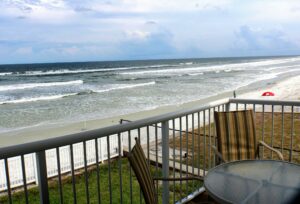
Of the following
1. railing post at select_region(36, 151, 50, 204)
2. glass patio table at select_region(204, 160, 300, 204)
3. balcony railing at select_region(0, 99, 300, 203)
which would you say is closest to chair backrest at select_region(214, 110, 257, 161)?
balcony railing at select_region(0, 99, 300, 203)

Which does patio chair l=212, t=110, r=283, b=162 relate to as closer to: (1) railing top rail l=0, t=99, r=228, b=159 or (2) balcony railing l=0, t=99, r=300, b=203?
(2) balcony railing l=0, t=99, r=300, b=203

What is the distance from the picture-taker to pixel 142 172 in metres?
1.85

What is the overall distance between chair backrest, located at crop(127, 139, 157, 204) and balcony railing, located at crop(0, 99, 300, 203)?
21cm

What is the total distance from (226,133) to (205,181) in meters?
0.96

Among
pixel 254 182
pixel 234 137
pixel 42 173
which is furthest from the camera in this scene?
pixel 234 137

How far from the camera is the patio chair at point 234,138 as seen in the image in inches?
116

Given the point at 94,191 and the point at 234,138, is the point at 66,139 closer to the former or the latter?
the point at 234,138

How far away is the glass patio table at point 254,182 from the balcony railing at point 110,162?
1.43 feet

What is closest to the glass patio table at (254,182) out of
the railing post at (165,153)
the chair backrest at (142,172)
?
the chair backrest at (142,172)

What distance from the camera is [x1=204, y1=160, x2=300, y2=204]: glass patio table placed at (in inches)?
72.6

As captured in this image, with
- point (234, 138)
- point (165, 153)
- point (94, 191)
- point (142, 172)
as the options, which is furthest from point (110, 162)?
point (94, 191)

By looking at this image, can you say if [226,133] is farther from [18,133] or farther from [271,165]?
[18,133]

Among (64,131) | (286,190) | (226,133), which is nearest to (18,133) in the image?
(64,131)

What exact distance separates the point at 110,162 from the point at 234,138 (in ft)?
4.80
